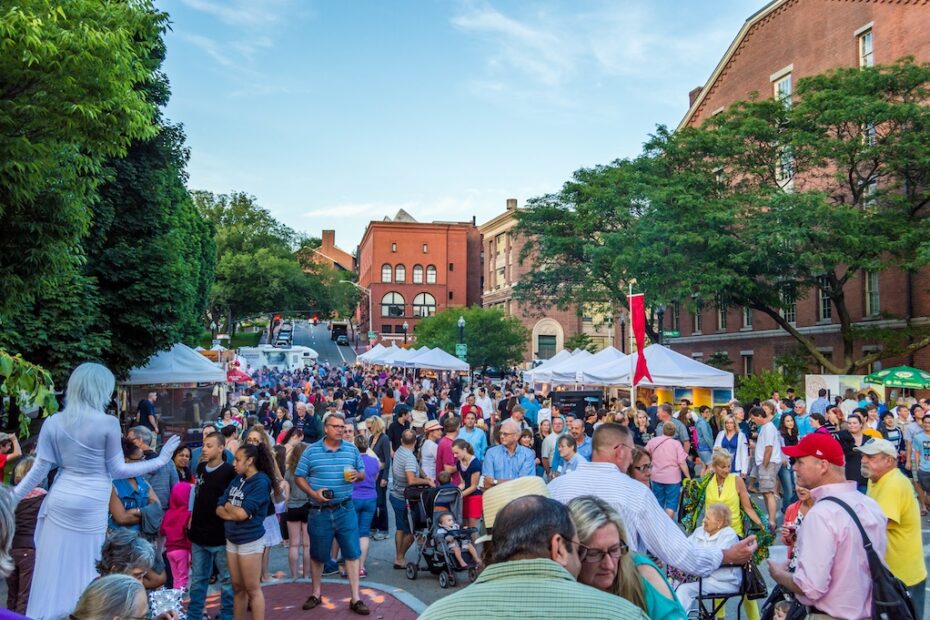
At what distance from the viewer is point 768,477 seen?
39.9ft

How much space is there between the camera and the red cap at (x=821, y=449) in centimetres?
443

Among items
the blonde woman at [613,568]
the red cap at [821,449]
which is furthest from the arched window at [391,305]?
the blonde woman at [613,568]

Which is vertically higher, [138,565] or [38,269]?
[38,269]

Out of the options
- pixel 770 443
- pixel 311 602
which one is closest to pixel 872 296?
pixel 770 443

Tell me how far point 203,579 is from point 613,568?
16.0 ft

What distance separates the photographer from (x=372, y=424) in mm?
11664

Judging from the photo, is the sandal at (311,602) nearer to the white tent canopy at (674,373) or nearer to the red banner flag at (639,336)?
the red banner flag at (639,336)

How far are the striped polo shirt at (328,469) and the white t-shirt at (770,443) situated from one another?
7.37 metres

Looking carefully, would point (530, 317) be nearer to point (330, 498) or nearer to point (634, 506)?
point (330, 498)

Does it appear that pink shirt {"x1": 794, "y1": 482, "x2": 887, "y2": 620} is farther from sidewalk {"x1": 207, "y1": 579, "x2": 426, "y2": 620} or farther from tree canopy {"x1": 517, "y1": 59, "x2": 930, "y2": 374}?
tree canopy {"x1": 517, "y1": 59, "x2": 930, "y2": 374}

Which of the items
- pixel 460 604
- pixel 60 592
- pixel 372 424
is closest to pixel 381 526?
pixel 372 424

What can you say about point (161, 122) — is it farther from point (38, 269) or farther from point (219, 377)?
point (38, 269)

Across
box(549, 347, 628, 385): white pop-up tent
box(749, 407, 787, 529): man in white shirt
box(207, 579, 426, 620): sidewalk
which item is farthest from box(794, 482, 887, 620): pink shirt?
box(549, 347, 628, 385): white pop-up tent

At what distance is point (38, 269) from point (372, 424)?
5.03m
